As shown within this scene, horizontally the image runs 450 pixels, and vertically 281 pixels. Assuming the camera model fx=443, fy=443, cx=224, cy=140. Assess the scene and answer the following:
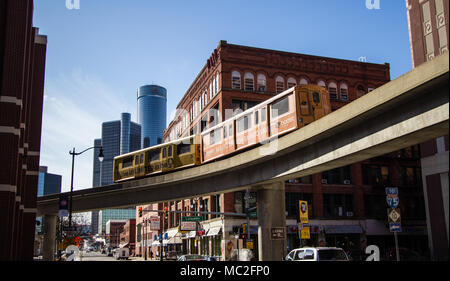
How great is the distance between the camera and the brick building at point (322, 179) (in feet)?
184

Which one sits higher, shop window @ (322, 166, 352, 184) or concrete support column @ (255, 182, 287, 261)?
shop window @ (322, 166, 352, 184)

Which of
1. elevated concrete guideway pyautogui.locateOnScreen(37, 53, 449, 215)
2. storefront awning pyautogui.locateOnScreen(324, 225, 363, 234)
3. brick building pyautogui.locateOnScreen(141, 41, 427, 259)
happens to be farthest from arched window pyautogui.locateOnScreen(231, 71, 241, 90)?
elevated concrete guideway pyautogui.locateOnScreen(37, 53, 449, 215)

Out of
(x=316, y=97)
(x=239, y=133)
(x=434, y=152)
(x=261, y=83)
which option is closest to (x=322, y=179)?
(x=261, y=83)

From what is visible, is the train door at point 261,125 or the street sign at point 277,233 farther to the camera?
the train door at point 261,125

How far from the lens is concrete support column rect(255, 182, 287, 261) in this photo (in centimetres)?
2933

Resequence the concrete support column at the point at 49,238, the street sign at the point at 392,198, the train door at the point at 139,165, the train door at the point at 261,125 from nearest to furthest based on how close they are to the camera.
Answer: the street sign at the point at 392,198 < the train door at the point at 261,125 < the train door at the point at 139,165 < the concrete support column at the point at 49,238

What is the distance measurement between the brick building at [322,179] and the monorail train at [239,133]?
1480 centimetres

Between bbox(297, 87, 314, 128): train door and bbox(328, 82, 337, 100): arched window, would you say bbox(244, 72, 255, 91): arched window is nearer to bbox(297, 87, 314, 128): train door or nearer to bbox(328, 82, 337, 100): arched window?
bbox(328, 82, 337, 100): arched window

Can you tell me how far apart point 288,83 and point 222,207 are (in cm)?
1918

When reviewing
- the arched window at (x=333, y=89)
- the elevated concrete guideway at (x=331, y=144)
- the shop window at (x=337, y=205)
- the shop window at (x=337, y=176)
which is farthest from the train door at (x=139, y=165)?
the arched window at (x=333, y=89)

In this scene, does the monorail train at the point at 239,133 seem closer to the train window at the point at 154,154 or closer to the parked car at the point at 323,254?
the train window at the point at 154,154

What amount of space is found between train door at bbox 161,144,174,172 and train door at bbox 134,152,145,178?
10.3 ft

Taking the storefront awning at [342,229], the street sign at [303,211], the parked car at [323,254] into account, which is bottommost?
the parked car at [323,254]
